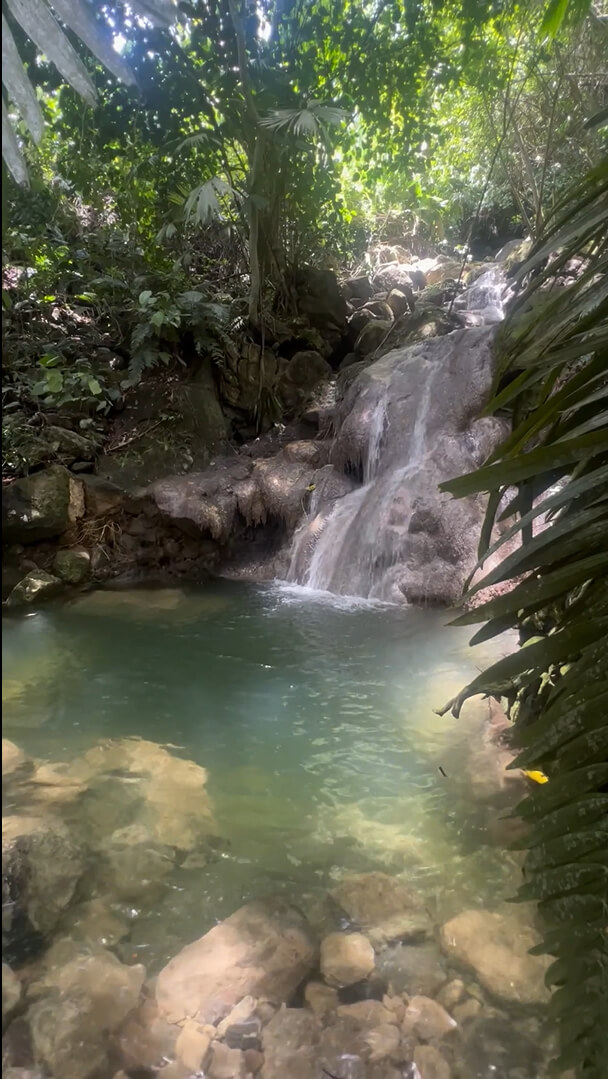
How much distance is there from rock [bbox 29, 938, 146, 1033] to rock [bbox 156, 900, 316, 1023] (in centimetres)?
8

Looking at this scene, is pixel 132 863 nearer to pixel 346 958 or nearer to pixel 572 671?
pixel 346 958

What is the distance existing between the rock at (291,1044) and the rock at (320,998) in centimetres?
3

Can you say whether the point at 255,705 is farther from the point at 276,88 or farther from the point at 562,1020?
the point at 276,88

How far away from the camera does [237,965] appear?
1683 millimetres

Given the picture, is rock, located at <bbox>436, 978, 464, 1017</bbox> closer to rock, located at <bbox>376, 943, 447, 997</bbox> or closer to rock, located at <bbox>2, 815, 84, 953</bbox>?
rock, located at <bbox>376, 943, 447, 997</bbox>

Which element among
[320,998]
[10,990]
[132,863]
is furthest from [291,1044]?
[132,863]

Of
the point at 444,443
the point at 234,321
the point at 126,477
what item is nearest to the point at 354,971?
the point at 444,443

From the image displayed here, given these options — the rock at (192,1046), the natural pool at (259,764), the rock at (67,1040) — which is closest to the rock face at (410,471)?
the natural pool at (259,764)

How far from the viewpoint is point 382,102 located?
714 cm

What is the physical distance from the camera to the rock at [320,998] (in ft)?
5.13

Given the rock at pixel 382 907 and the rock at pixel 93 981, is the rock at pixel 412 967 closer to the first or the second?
the rock at pixel 382 907

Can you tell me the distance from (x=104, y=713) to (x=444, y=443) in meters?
4.29

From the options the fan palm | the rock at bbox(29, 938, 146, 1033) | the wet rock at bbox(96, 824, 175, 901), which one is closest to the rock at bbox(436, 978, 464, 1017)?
the rock at bbox(29, 938, 146, 1033)

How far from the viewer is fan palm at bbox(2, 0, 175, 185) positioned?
1.71 feet
